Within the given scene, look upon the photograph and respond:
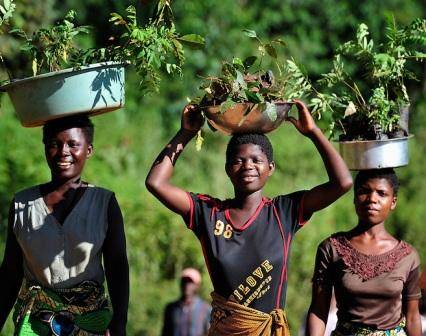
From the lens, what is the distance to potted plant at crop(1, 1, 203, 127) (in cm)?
561

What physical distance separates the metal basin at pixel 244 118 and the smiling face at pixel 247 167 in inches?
4.3

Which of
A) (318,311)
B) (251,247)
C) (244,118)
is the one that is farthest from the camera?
(318,311)

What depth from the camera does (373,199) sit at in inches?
244

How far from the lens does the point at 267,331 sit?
5.68m

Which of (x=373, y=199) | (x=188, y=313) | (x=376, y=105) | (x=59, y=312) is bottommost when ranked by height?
(x=188, y=313)

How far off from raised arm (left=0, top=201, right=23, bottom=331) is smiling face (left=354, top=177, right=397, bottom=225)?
184cm

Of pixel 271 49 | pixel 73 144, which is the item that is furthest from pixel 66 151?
pixel 271 49

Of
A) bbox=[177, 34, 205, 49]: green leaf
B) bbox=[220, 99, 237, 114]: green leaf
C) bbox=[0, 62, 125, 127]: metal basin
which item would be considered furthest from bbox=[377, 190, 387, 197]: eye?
bbox=[0, 62, 125, 127]: metal basin

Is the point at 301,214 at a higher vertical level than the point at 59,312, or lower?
higher

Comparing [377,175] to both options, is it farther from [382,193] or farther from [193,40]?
[193,40]

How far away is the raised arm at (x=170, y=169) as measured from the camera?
5.72 meters

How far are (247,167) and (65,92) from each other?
963mm

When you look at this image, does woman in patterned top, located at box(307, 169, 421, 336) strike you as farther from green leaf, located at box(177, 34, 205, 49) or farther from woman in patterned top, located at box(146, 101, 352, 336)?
green leaf, located at box(177, 34, 205, 49)

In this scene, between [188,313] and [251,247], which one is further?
[188,313]
